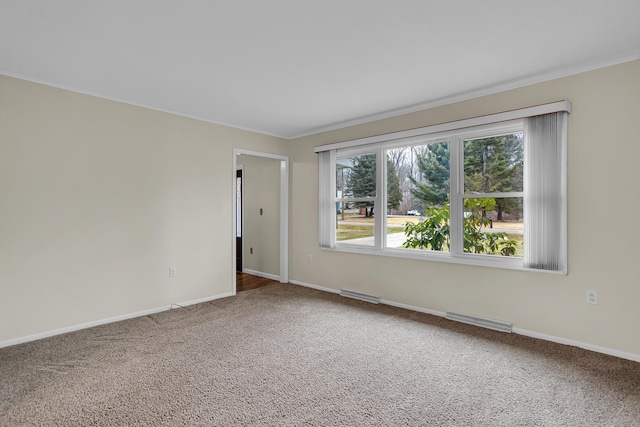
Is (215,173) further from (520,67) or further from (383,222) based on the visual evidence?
(520,67)

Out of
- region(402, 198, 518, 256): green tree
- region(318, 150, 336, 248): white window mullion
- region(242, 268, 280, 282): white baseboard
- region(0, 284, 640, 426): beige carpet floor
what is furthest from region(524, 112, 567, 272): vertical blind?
region(242, 268, 280, 282): white baseboard

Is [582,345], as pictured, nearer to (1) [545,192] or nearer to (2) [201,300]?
(1) [545,192]

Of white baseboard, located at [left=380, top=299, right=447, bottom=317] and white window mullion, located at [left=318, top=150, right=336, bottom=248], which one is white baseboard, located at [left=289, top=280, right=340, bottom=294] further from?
white baseboard, located at [left=380, top=299, right=447, bottom=317]

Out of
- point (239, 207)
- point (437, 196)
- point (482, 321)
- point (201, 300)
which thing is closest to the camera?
point (482, 321)

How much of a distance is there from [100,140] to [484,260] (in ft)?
13.8

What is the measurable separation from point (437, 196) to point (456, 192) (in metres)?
0.25

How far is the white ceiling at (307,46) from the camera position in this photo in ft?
6.54

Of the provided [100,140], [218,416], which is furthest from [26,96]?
[218,416]

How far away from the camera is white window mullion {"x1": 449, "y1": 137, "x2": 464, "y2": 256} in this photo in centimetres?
360

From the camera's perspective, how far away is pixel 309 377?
2400 millimetres

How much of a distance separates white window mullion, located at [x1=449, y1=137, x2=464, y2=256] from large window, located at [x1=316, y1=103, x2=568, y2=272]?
0.03ft

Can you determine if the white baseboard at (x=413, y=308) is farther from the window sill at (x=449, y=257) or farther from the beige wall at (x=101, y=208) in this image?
the beige wall at (x=101, y=208)

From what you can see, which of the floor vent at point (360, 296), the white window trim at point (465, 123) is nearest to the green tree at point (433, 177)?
the white window trim at point (465, 123)

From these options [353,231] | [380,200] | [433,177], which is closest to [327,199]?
[353,231]
